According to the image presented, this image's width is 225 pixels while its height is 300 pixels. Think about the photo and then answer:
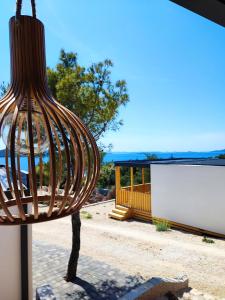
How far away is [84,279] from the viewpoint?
552 cm

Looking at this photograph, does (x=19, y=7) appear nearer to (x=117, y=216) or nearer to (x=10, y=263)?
(x=10, y=263)

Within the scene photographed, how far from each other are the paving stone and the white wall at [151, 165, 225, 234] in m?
4.60

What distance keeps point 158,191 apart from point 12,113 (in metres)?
10.8

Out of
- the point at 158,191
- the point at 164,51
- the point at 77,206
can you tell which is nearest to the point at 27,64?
the point at 77,206

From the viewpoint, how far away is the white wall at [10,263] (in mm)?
4227

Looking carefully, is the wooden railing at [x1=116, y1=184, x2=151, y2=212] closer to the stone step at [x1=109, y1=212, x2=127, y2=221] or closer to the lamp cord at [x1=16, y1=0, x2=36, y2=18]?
the stone step at [x1=109, y1=212, x2=127, y2=221]

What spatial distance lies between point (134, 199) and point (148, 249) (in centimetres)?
432

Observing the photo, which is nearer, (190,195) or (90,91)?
(90,91)

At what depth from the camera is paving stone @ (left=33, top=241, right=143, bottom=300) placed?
16.2ft

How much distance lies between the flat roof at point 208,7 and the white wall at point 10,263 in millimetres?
3857

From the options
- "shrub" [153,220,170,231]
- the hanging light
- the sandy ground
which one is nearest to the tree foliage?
the sandy ground

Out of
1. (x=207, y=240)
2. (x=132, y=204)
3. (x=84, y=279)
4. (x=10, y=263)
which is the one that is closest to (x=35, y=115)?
(x=10, y=263)

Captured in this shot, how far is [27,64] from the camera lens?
89 cm

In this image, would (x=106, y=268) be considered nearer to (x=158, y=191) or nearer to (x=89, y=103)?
(x=89, y=103)
